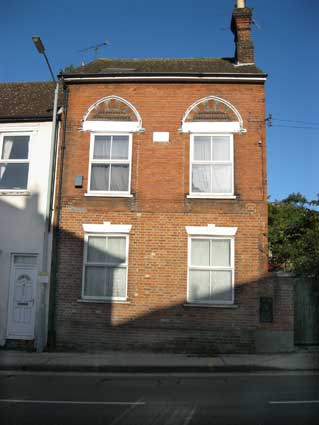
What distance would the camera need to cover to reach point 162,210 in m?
12.7

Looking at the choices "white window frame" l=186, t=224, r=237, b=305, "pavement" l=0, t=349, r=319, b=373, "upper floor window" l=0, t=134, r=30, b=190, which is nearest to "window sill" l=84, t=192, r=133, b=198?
"white window frame" l=186, t=224, r=237, b=305

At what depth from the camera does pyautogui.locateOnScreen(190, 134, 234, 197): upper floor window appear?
12.9 metres

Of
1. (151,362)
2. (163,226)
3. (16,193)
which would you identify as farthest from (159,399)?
(16,193)

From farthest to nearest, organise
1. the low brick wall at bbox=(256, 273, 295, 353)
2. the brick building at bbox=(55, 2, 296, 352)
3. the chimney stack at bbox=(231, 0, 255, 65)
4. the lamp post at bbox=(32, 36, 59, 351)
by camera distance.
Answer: the chimney stack at bbox=(231, 0, 255, 65) → the brick building at bbox=(55, 2, 296, 352) → the low brick wall at bbox=(256, 273, 295, 353) → the lamp post at bbox=(32, 36, 59, 351)

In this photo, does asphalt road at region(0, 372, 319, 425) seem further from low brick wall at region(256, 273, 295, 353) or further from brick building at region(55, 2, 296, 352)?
brick building at region(55, 2, 296, 352)

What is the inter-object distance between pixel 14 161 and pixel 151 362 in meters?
7.39

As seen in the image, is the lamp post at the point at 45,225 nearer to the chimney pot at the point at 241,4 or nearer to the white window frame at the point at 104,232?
the white window frame at the point at 104,232

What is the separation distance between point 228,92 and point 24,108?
21.5 feet

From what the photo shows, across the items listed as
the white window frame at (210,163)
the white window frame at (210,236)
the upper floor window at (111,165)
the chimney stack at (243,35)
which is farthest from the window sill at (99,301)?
the chimney stack at (243,35)

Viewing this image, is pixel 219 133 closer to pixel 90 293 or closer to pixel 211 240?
pixel 211 240

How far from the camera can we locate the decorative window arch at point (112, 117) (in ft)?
43.5

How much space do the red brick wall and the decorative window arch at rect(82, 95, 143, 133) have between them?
19 centimetres

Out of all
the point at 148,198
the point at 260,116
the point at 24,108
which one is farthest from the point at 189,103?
the point at 24,108

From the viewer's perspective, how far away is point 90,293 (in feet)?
41.4
